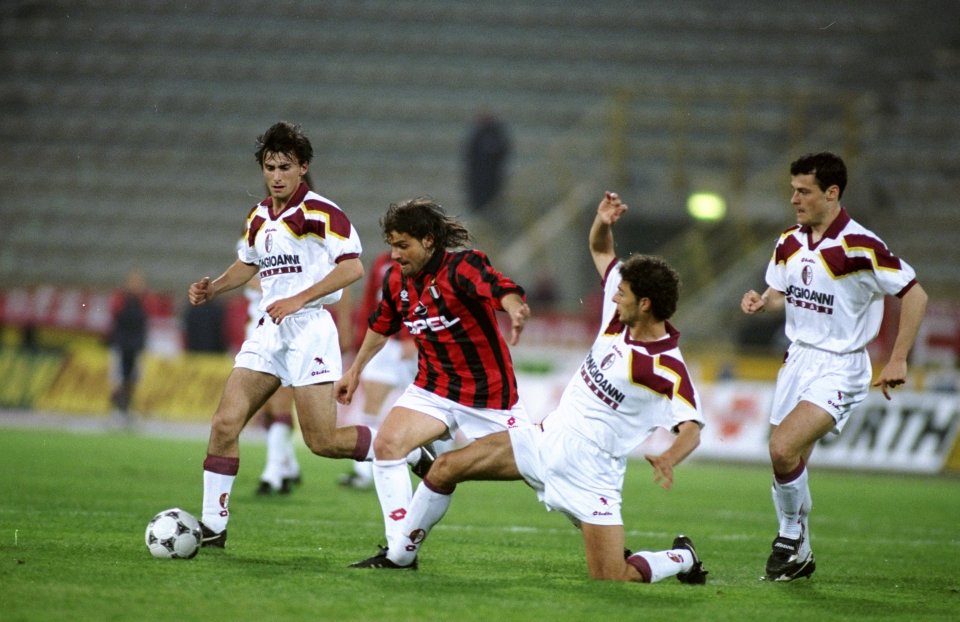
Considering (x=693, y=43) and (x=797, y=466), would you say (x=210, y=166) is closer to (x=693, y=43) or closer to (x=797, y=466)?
(x=693, y=43)

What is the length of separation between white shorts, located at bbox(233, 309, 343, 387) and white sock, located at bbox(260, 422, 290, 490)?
3537mm

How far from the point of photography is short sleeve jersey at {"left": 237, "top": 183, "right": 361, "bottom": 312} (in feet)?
25.6

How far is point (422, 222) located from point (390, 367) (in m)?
5.45

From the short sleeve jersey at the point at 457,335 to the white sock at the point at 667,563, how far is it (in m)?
1.09

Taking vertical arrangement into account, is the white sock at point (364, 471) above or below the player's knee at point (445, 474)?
below

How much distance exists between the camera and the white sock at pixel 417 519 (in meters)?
7.15

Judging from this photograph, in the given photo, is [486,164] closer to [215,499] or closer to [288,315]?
[288,315]

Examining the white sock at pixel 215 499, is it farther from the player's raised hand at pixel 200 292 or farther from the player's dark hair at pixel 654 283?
the player's dark hair at pixel 654 283

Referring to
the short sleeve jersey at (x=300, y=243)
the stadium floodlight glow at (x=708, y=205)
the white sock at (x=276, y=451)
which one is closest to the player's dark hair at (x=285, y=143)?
the short sleeve jersey at (x=300, y=243)

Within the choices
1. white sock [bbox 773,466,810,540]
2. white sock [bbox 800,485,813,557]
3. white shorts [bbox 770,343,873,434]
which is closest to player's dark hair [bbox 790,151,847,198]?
white shorts [bbox 770,343,873,434]

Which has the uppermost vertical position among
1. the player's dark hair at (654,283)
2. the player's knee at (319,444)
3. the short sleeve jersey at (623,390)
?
the player's dark hair at (654,283)

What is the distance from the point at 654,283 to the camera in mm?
6793

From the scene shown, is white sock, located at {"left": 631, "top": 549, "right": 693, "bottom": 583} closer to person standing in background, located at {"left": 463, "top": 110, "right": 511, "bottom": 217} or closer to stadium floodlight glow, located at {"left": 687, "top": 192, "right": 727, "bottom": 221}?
stadium floodlight glow, located at {"left": 687, "top": 192, "right": 727, "bottom": 221}

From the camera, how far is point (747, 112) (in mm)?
25906
